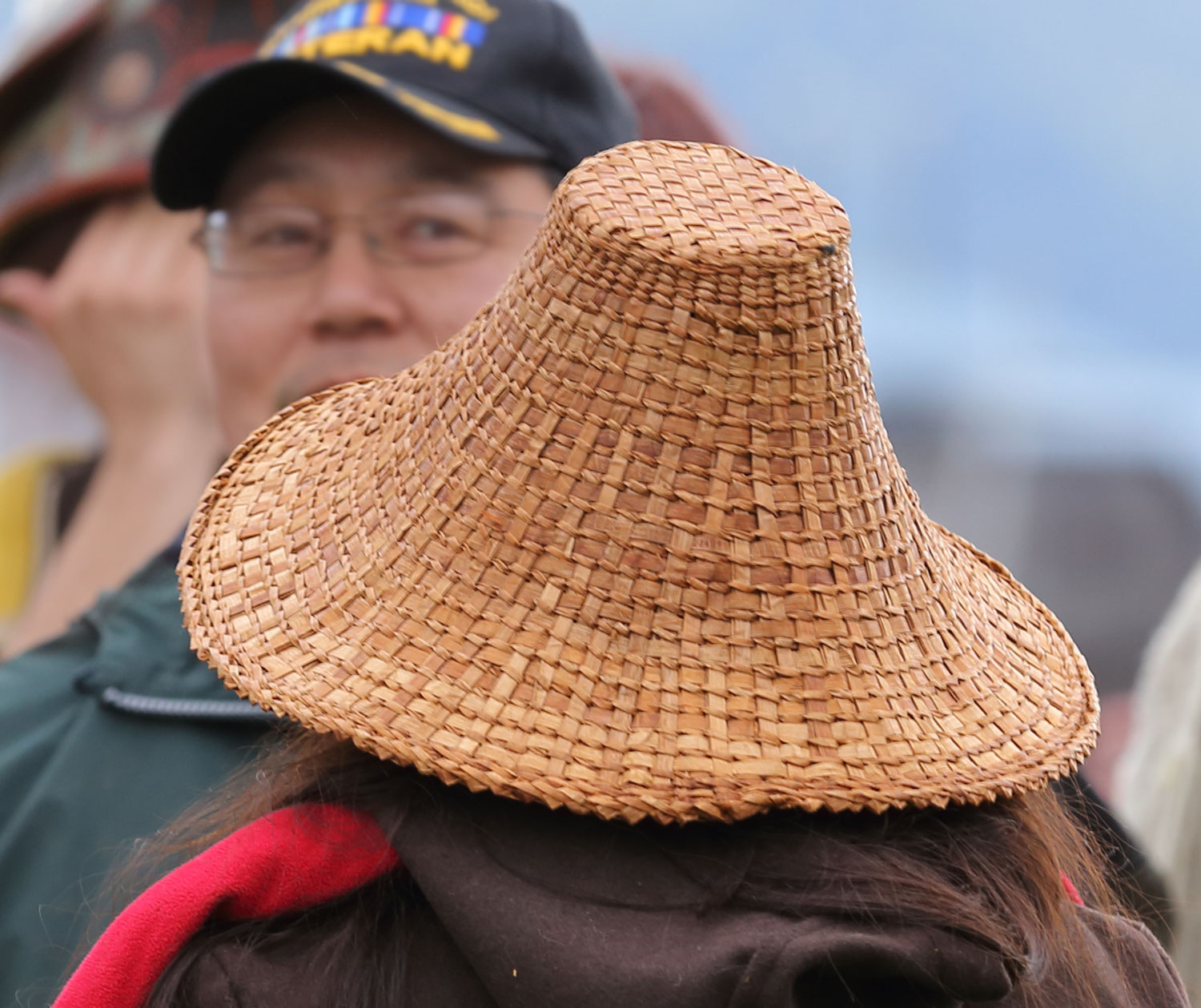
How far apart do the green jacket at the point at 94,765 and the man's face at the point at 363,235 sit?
→ 55 cm

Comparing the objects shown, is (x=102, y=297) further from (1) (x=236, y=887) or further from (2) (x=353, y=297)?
(1) (x=236, y=887)

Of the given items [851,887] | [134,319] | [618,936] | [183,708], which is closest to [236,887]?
[618,936]

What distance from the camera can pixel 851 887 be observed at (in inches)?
30.1

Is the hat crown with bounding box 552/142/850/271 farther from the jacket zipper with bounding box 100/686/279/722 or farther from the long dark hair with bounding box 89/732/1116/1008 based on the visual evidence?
the jacket zipper with bounding box 100/686/279/722

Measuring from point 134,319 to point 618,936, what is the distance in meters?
2.54

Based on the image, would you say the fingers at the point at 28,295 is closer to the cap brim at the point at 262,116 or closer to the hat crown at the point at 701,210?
the cap brim at the point at 262,116

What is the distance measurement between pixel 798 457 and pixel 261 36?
8.52 ft

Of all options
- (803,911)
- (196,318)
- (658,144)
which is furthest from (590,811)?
(196,318)

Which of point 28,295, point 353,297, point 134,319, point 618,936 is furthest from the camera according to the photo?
point 28,295

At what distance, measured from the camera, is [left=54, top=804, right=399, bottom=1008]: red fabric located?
2.57 ft

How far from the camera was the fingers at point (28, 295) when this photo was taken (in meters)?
3.12

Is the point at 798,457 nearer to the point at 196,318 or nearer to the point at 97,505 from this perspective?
the point at 196,318

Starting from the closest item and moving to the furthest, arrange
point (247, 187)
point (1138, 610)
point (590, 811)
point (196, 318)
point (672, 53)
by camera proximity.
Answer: point (590, 811), point (247, 187), point (196, 318), point (672, 53), point (1138, 610)

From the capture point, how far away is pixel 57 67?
10.4 feet
